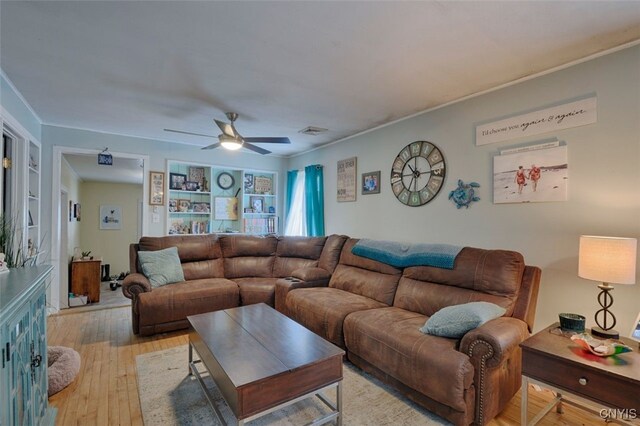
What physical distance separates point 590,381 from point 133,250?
4354 mm

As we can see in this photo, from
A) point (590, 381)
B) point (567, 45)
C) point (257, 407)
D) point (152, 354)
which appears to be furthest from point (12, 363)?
point (567, 45)

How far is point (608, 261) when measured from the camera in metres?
1.81

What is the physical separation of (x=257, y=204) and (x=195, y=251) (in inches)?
74.0

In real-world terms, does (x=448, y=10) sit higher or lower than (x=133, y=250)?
higher

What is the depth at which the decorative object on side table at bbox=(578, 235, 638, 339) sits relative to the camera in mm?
1773

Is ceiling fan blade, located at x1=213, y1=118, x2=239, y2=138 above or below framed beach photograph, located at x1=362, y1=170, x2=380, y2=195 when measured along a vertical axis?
above

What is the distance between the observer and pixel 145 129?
414 centimetres

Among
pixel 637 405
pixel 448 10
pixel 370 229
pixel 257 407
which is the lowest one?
pixel 257 407

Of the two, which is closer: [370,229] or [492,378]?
[492,378]

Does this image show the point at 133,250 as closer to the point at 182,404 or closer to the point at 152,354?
the point at 152,354

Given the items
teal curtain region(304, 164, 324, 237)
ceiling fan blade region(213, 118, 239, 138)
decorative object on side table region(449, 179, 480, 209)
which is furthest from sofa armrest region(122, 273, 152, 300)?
decorative object on side table region(449, 179, 480, 209)

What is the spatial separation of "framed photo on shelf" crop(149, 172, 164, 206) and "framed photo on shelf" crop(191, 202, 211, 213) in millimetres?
558

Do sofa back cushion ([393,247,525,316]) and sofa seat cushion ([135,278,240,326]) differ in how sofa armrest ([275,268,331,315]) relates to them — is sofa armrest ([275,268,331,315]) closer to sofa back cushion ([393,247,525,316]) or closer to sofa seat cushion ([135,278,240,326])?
sofa seat cushion ([135,278,240,326])

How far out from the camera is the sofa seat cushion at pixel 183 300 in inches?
127
